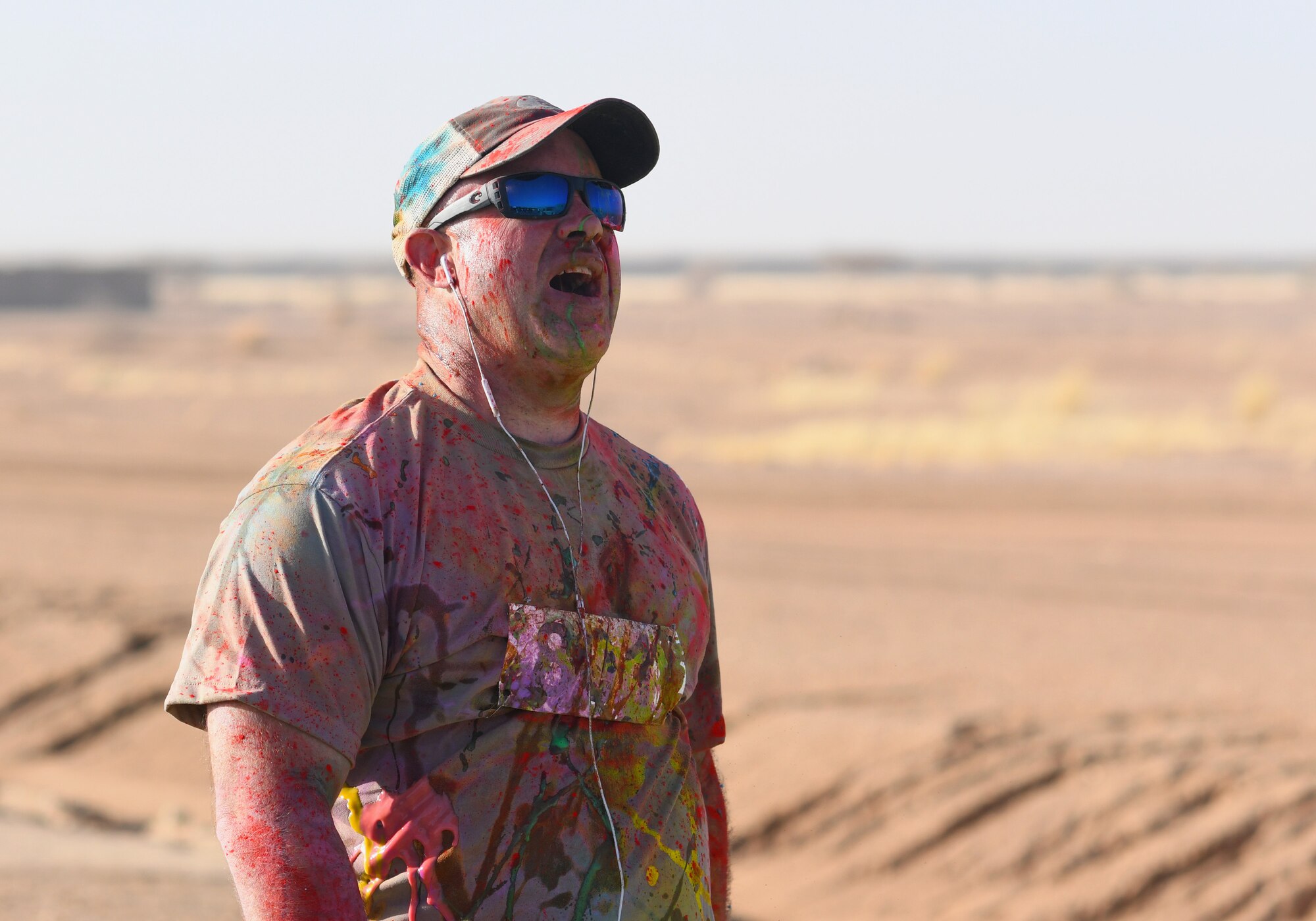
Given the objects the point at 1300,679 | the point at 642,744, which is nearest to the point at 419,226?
the point at 642,744

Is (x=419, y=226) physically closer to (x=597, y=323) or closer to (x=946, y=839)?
(x=597, y=323)

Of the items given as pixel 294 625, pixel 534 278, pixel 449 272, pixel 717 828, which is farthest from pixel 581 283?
pixel 717 828

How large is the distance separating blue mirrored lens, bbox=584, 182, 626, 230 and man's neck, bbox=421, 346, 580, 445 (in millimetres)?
260

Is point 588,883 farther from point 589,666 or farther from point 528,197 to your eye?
point 528,197

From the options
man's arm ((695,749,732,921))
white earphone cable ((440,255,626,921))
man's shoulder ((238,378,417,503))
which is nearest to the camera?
man's shoulder ((238,378,417,503))

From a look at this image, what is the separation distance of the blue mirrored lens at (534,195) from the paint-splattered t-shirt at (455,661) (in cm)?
30

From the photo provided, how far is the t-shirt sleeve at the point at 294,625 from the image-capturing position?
1.98 m

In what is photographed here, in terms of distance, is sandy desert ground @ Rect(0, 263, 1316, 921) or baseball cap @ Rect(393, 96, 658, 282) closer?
baseball cap @ Rect(393, 96, 658, 282)

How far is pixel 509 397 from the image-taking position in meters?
2.40

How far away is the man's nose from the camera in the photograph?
2.33m

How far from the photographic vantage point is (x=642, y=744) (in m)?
2.34

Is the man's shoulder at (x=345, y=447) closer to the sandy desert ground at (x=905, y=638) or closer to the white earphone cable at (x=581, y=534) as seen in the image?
the white earphone cable at (x=581, y=534)

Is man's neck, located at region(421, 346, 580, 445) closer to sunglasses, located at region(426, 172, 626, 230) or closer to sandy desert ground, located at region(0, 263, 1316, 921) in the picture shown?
sunglasses, located at region(426, 172, 626, 230)

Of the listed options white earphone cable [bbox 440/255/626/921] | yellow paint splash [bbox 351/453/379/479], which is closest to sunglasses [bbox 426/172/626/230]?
white earphone cable [bbox 440/255/626/921]
